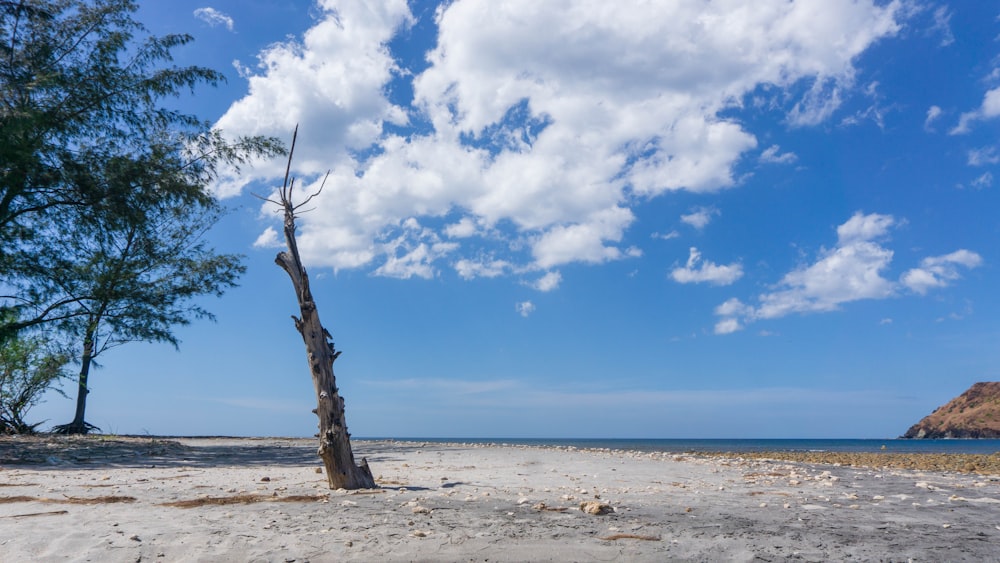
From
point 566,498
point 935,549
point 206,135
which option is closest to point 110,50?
point 206,135

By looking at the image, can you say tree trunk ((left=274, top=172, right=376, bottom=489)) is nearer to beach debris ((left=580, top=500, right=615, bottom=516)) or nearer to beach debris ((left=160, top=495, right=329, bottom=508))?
beach debris ((left=160, top=495, right=329, bottom=508))

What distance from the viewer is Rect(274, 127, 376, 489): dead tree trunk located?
349 inches

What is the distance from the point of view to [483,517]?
22.8 ft

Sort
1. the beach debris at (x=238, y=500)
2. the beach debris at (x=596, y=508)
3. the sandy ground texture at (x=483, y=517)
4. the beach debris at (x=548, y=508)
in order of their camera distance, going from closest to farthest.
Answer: the sandy ground texture at (x=483, y=517) → the beach debris at (x=596, y=508) → the beach debris at (x=548, y=508) → the beach debris at (x=238, y=500)

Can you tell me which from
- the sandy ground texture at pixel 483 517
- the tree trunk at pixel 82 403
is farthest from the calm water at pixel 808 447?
the sandy ground texture at pixel 483 517

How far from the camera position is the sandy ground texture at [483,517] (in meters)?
5.65

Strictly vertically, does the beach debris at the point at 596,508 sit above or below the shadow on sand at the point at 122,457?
below

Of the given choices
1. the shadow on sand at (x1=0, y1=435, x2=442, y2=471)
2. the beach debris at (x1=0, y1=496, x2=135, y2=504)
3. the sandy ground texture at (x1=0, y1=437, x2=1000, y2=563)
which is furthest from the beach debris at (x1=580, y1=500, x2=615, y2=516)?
the shadow on sand at (x1=0, y1=435, x2=442, y2=471)

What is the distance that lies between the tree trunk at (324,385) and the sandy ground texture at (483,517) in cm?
39

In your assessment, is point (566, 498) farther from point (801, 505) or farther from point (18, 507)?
point (18, 507)

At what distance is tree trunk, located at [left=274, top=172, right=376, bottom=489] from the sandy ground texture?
39 cm

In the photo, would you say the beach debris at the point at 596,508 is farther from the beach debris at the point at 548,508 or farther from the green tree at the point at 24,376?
the green tree at the point at 24,376

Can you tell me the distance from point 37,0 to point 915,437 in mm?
115676

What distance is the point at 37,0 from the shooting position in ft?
56.4
